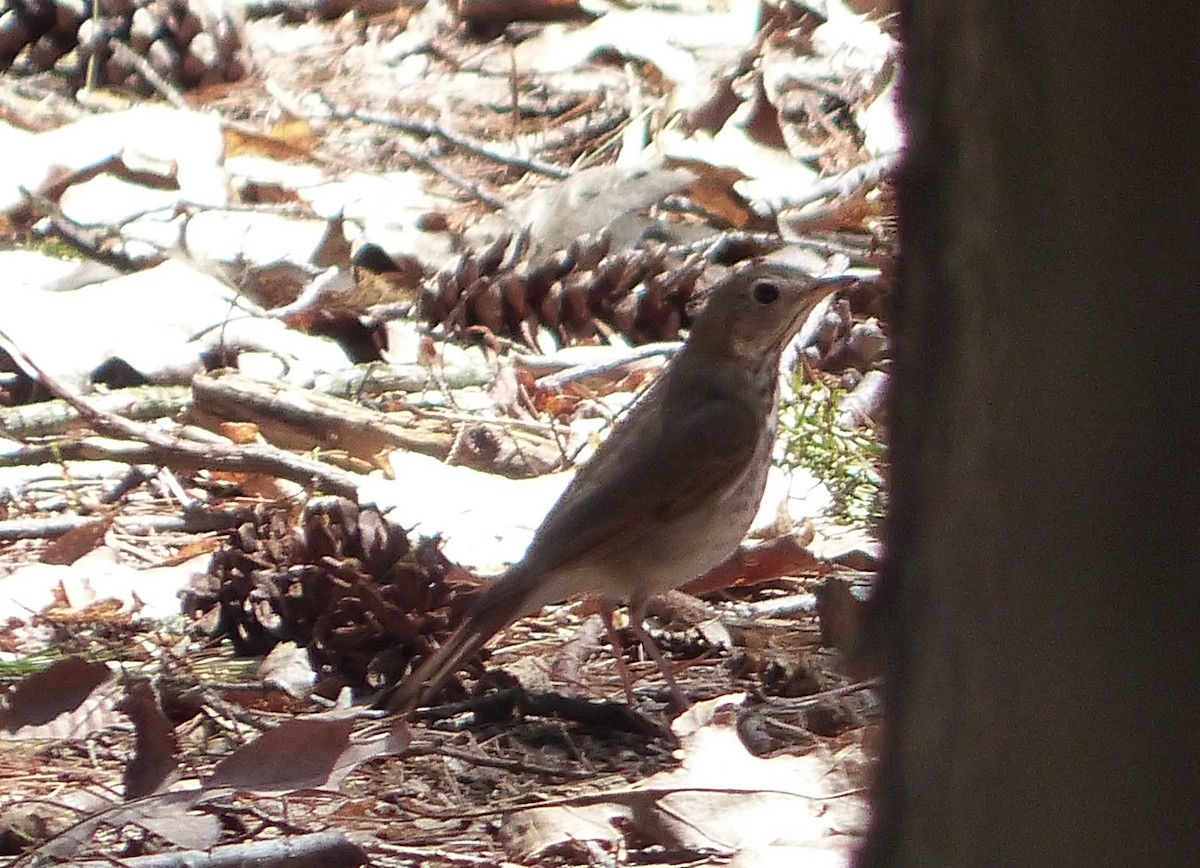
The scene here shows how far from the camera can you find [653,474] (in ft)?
12.0

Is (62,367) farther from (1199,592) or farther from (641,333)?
(1199,592)

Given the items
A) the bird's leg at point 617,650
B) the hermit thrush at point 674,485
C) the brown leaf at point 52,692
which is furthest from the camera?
the bird's leg at point 617,650

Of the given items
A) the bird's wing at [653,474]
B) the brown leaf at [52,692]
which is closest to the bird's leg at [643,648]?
the bird's wing at [653,474]

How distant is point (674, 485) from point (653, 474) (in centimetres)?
5

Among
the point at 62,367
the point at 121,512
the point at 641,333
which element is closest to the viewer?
the point at 121,512

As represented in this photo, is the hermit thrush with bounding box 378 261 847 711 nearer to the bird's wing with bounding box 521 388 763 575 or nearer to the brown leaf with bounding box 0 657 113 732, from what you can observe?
the bird's wing with bounding box 521 388 763 575

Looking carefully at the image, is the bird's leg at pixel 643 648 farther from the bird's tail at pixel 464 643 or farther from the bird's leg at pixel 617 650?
the bird's tail at pixel 464 643

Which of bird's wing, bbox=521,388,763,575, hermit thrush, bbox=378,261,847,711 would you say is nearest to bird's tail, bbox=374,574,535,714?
hermit thrush, bbox=378,261,847,711

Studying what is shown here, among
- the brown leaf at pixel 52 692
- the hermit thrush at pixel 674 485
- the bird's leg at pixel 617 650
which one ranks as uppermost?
the hermit thrush at pixel 674 485

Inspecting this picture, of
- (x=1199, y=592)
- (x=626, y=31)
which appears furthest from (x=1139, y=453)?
(x=626, y=31)

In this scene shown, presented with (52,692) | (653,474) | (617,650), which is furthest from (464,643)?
(52,692)

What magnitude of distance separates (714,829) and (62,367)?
3.07 meters

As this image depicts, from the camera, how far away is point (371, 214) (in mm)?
6512

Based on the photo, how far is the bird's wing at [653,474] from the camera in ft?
11.6
